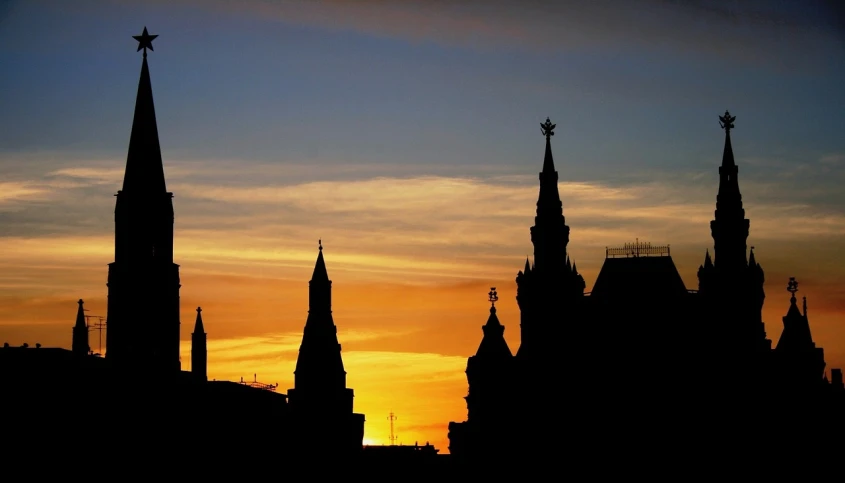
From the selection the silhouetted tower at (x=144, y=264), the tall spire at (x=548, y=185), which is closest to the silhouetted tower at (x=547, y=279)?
the tall spire at (x=548, y=185)

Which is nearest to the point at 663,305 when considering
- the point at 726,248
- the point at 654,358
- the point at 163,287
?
the point at 654,358

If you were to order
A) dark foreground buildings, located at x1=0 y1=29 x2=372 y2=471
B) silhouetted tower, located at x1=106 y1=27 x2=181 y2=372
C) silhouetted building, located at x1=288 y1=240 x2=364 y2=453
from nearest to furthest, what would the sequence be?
dark foreground buildings, located at x1=0 y1=29 x2=372 y2=471 < silhouetted tower, located at x1=106 y1=27 x2=181 y2=372 < silhouetted building, located at x1=288 y1=240 x2=364 y2=453

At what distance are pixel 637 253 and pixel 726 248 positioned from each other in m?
19.9

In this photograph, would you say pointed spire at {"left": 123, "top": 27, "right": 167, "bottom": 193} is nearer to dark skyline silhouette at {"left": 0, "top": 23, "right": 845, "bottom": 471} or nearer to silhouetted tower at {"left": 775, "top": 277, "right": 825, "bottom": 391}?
dark skyline silhouette at {"left": 0, "top": 23, "right": 845, "bottom": 471}

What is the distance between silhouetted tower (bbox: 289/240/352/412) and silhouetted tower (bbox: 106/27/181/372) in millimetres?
17708

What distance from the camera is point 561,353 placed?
605 ft

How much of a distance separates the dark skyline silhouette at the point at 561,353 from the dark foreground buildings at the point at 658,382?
0.48ft

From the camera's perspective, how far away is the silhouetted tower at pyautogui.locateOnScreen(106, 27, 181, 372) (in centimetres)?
15650

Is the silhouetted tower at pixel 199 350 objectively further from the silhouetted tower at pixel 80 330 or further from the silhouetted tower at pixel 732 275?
the silhouetted tower at pixel 732 275

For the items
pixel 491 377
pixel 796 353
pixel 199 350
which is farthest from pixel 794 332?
pixel 199 350

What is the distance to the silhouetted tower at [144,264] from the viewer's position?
15650 centimetres

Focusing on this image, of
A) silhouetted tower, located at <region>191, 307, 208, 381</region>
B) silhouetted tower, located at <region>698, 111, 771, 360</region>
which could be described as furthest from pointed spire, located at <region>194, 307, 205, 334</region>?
silhouetted tower, located at <region>698, 111, 771, 360</region>

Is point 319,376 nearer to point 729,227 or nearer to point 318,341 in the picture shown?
point 318,341

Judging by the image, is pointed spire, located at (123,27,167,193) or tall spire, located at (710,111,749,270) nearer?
pointed spire, located at (123,27,167,193)
